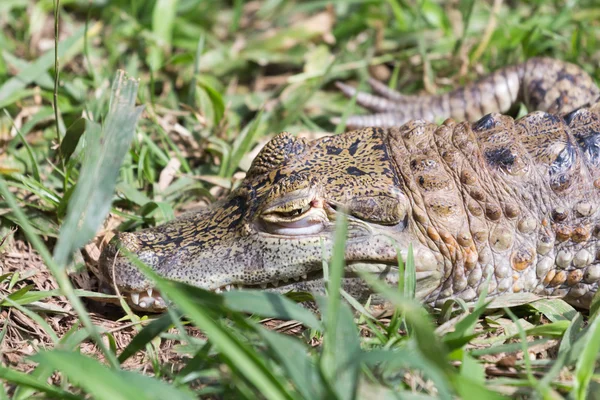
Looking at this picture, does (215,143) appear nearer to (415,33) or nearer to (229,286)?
(229,286)

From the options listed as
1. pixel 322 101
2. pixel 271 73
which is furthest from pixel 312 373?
pixel 271 73

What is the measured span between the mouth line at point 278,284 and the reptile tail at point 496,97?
191 centimetres

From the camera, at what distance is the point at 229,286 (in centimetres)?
336

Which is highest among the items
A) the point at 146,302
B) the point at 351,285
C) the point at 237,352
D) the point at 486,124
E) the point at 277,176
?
the point at 486,124

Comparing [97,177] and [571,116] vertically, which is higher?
[571,116]

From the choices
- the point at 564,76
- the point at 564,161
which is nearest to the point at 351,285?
the point at 564,161

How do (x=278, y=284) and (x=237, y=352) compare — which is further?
A: (x=278, y=284)

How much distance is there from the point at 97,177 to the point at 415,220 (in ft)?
5.07

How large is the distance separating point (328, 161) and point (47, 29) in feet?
10.5

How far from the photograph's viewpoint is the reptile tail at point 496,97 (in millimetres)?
4742

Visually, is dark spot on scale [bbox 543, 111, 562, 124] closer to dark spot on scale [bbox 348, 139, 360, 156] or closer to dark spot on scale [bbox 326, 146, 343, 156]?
dark spot on scale [bbox 348, 139, 360, 156]

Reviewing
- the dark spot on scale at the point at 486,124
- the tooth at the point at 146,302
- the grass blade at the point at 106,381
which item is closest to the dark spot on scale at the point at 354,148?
the dark spot on scale at the point at 486,124

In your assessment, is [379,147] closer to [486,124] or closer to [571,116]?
[486,124]

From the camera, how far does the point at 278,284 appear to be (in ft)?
11.1
